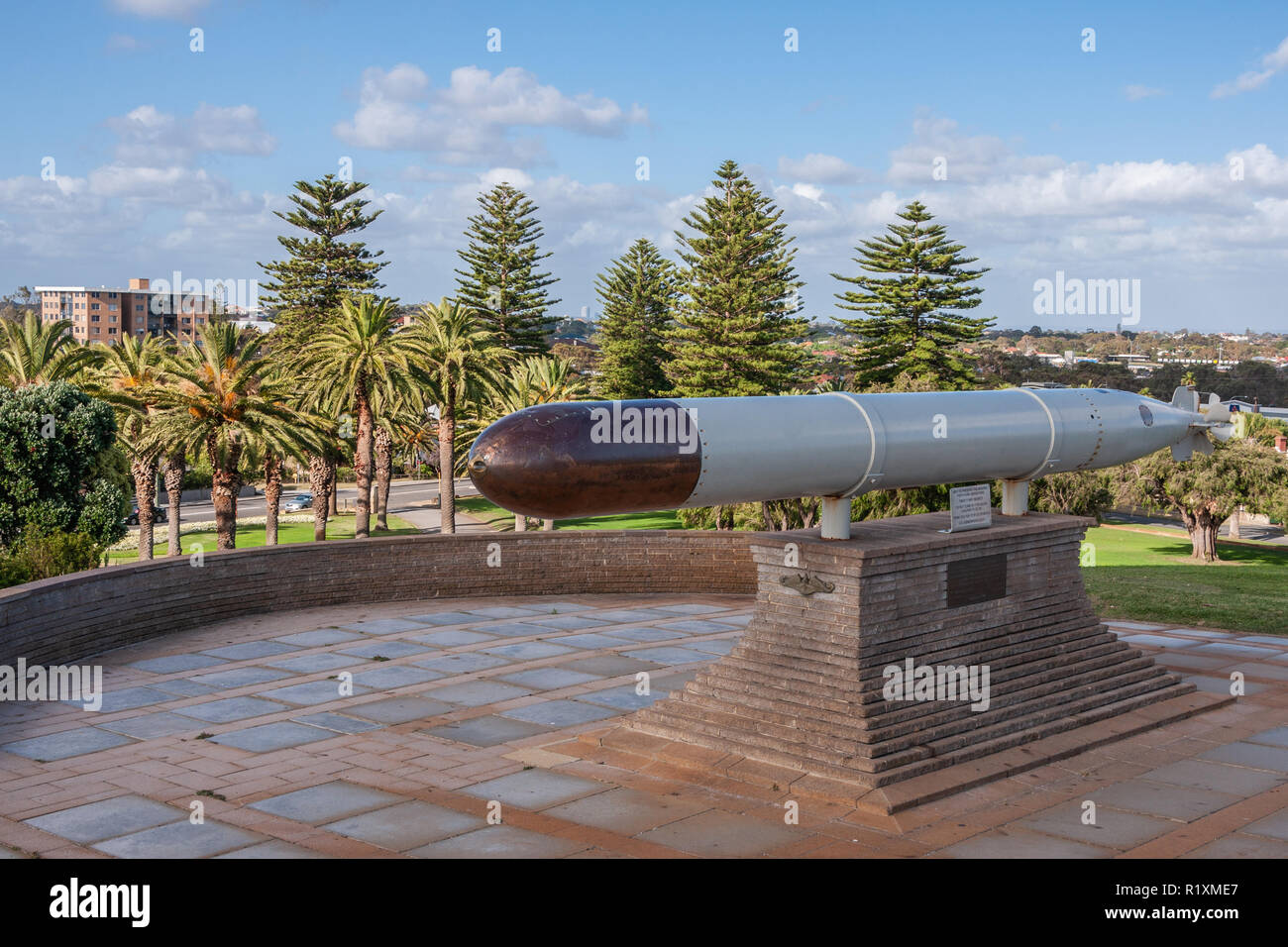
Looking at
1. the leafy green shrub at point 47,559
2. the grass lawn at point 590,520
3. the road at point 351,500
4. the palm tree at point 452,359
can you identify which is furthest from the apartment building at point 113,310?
the leafy green shrub at point 47,559

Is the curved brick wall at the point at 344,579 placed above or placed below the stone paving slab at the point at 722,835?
above

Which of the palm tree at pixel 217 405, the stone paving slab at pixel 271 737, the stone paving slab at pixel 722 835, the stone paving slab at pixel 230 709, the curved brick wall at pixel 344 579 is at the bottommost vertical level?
the stone paving slab at pixel 722 835

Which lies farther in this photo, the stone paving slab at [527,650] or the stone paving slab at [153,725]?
the stone paving slab at [527,650]

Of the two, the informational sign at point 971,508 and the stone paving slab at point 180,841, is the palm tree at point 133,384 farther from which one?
the informational sign at point 971,508

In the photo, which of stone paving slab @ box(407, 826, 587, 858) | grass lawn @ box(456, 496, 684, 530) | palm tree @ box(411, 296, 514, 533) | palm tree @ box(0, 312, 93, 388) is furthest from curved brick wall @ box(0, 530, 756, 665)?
grass lawn @ box(456, 496, 684, 530)

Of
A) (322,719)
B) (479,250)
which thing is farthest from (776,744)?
(479,250)

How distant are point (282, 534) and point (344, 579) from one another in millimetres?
36883

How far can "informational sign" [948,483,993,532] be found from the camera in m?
10.3

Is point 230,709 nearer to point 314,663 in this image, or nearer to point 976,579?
point 314,663

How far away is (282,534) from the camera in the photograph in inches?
2046

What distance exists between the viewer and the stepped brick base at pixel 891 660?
360 inches

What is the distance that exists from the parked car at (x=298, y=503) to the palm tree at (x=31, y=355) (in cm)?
3418

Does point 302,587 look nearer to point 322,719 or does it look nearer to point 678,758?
point 322,719
